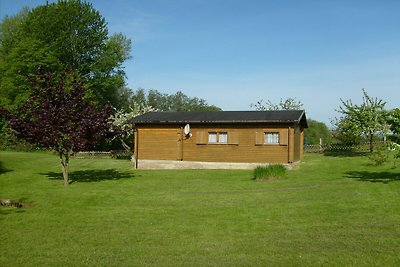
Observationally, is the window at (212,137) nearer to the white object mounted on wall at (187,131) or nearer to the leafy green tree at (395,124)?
the white object mounted on wall at (187,131)

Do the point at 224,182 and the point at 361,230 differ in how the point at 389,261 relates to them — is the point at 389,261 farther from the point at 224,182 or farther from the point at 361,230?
the point at 224,182

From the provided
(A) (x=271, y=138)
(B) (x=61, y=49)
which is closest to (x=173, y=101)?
(B) (x=61, y=49)

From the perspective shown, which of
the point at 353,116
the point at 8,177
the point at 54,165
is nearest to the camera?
the point at 8,177

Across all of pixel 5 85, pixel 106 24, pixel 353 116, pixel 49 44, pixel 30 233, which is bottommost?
pixel 30 233

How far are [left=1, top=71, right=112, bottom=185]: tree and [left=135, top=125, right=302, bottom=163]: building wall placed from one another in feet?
29.6

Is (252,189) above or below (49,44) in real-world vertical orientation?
below

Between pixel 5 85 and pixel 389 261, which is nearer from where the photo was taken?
pixel 389 261

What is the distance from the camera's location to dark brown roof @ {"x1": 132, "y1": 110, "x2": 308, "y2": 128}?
25.6 m

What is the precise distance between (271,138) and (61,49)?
30.0 meters

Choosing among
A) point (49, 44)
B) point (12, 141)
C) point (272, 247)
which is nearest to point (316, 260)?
point (272, 247)

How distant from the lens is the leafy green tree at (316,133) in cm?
4578

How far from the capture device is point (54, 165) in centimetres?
2980

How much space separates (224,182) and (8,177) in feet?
37.7

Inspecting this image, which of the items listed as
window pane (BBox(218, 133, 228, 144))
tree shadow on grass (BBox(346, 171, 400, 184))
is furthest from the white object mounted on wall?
tree shadow on grass (BBox(346, 171, 400, 184))
